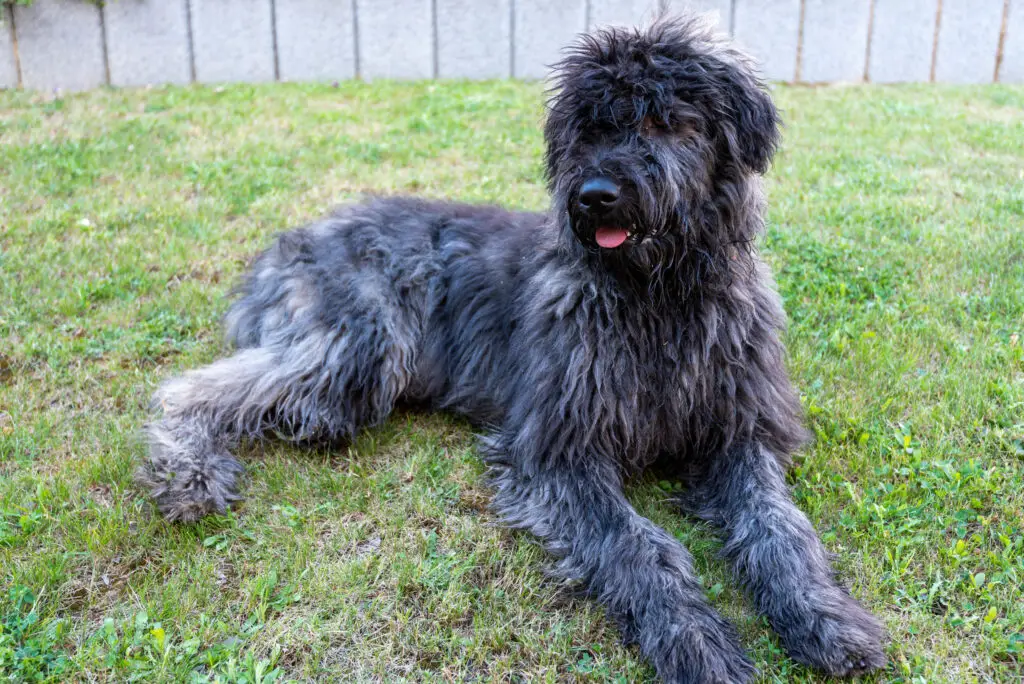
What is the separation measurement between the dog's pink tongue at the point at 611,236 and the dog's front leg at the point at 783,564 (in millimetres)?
1108

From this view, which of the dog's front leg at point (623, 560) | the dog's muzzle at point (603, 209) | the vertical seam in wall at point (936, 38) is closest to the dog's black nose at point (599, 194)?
the dog's muzzle at point (603, 209)

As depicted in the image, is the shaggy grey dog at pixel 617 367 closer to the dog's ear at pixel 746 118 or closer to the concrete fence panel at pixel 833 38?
the dog's ear at pixel 746 118

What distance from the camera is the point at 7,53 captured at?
414 inches

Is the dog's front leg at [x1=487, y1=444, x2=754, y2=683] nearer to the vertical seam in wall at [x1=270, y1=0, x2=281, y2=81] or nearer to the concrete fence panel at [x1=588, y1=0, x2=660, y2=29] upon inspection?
the vertical seam in wall at [x1=270, y1=0, x2=281, y2=81]

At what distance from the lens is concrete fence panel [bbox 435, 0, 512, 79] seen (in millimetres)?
11820

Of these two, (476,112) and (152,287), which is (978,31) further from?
(152,287)

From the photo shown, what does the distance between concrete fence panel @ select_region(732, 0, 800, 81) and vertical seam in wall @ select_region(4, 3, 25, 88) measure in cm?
955

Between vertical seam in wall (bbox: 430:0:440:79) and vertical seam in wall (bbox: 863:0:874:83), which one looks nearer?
vertical seam in wall (bbox: 430:0:440:79)

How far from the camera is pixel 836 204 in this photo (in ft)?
22.2

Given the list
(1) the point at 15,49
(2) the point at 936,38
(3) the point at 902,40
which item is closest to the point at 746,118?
(3) the point at 902,40

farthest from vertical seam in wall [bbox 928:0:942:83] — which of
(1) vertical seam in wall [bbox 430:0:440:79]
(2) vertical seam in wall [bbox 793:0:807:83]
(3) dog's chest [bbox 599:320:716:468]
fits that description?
(3) dog's chest [bbox 599:320:716:468]

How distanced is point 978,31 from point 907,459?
10.8 metres

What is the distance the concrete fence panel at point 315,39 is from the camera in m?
11.6

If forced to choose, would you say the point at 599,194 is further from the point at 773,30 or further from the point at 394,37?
the point at 773,30
